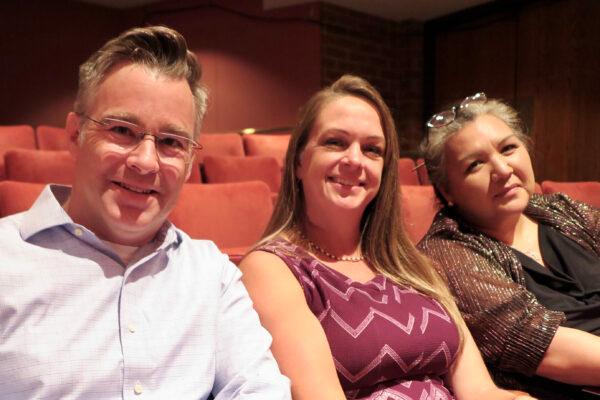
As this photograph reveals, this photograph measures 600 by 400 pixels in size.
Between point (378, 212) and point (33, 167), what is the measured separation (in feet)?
5.65

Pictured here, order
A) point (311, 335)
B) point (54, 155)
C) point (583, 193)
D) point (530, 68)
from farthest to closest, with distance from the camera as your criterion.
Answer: point (530, 68)
point (583, 193)
point (54, 155)
point (311, 335)

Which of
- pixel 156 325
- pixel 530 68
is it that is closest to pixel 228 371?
pixel 156 325

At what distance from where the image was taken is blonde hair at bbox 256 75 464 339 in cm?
137

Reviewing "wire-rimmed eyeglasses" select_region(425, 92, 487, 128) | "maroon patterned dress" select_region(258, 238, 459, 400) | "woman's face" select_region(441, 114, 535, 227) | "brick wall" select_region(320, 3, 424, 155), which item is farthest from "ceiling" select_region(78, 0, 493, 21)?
"maroon patterned dress" select_region(258, 238, 459, 400)

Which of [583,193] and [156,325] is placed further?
[583,193]

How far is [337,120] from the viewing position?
1.33 meters

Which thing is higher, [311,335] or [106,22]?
[106,22]

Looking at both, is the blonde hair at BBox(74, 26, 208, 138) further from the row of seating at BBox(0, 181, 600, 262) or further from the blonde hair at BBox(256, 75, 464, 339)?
the row of seating at BBox(0, 181, 600, 262)

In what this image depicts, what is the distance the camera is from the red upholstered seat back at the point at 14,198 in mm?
1602

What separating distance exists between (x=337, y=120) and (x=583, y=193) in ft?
7.43

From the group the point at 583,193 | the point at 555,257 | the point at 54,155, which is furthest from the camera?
the point at 583,193

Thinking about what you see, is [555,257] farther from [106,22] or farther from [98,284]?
[106,22]

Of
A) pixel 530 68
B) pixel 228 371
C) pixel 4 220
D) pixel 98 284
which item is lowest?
pixel 228 371

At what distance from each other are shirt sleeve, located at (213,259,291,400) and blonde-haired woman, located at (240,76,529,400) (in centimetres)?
6
